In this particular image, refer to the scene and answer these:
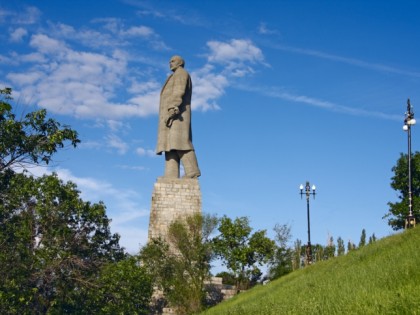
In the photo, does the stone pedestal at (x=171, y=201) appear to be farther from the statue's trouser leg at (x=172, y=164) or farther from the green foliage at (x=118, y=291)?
the green foliage at (x=118, y=291)

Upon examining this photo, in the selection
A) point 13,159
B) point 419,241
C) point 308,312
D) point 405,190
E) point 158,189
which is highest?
point 405,190

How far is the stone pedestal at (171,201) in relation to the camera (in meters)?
31.6

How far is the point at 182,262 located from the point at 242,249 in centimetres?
792

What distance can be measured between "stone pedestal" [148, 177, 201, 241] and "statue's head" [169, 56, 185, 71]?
22.6 feet

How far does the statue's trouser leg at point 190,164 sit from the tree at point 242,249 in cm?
603

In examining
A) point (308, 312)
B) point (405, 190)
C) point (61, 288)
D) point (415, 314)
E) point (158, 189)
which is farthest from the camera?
point (405, 190)

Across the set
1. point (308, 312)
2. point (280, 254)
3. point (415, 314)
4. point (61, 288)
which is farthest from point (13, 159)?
point (280, 254)

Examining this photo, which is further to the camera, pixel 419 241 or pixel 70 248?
pixel 70 248

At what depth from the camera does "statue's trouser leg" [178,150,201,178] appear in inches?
1288

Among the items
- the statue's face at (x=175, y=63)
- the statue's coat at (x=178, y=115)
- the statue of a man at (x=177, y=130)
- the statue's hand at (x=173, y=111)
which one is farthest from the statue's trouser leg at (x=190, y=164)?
the statue's face at (x=175, y=63)

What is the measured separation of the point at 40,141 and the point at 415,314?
9307 millimetres

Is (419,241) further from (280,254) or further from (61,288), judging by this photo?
(280,254)

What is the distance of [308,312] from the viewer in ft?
30.5

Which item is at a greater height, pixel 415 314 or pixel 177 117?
pixel 177 117
